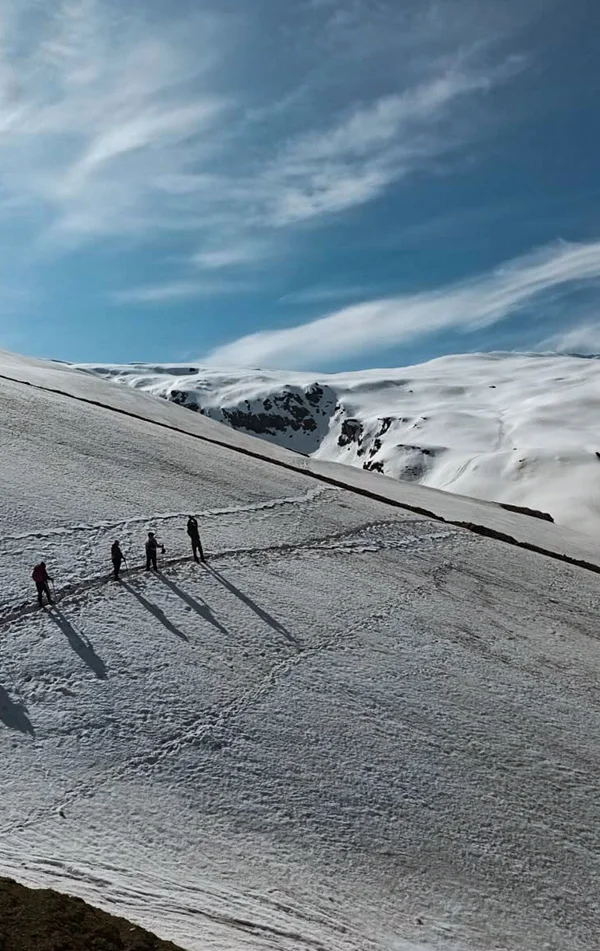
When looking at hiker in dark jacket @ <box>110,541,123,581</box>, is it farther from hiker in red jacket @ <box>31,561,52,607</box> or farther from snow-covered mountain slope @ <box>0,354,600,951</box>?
hiker in red jacket @ <box>31,561,52,607</box>

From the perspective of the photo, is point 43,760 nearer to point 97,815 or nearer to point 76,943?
point 97,815

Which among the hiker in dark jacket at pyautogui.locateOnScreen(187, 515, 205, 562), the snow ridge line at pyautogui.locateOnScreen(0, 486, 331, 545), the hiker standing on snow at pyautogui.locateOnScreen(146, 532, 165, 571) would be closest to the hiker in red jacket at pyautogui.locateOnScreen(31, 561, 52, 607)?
the hiker standing on snow at pyautogui.locateOnScreen(146, 532, 165, 571)

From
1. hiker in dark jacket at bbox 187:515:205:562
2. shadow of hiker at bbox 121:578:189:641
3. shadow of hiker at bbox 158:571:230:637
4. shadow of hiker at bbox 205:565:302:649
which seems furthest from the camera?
hiker in dark jacket at bbox 187:515:205:562

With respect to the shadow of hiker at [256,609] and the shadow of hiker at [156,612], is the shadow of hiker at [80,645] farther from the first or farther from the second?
the shadow of hiker at [256,609]

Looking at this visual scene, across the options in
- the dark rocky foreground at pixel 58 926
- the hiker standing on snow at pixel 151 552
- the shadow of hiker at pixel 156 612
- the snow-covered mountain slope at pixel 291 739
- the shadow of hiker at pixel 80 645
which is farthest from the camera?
the hiker standing on snow at pixel 151 552

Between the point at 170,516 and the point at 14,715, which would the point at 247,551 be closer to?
the point at 170,516

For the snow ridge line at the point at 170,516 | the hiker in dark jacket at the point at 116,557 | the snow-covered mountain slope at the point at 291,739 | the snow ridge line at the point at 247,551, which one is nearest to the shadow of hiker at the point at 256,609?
the snow-covered mountain slope at the point at 291,739
